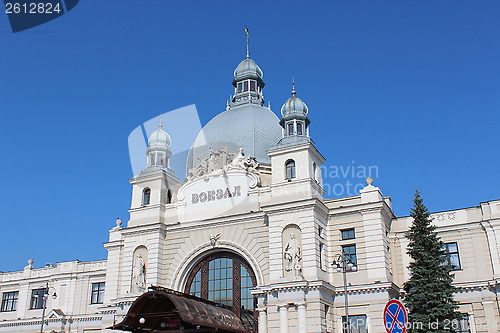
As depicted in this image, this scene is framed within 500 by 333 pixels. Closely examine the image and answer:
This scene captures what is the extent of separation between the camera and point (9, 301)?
47219 mm

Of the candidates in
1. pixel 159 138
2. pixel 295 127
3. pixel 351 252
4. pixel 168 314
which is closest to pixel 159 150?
pixel 159 138

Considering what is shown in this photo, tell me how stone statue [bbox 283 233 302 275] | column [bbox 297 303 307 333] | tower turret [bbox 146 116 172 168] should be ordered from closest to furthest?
column [bbox 297 303 307 333] < stone statue [bbox 283 233 302 275] < tower turret [bbox 146 116 172 168]

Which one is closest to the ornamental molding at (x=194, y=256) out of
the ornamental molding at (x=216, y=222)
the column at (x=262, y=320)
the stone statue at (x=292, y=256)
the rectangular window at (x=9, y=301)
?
the ornamental molding at (x=216, y=222)

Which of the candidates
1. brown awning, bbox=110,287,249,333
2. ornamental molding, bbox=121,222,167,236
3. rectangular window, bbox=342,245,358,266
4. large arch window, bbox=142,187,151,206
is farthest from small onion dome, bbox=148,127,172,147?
rectangular window, bbox=342,245,358,266

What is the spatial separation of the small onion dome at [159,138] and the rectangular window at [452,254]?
21827 mm

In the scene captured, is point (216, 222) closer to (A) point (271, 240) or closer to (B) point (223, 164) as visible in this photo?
(B) point (223, 164)

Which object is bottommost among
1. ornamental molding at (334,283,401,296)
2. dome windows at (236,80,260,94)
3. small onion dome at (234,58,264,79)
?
ornamental molding at (334,283,401,296)

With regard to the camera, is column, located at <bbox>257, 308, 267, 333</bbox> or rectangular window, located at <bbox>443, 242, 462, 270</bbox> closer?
column, located at <bbox>257, 308, 267, 333</bbox>

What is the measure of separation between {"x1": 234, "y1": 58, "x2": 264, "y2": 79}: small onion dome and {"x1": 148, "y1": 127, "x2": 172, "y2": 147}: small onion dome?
11.8 metres

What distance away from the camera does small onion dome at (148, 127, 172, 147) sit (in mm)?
41281

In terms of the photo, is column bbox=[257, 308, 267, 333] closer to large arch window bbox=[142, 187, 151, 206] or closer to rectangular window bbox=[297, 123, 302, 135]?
rectangular window bbox=[297, 123, 302, 135]

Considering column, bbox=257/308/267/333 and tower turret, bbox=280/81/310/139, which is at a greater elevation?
tower turret, bbox=280/81/310/139

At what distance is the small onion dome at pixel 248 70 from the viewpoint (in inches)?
1972

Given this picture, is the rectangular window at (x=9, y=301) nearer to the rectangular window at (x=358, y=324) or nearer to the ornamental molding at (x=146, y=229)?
the ornamental molding at (x=146, y=229)
